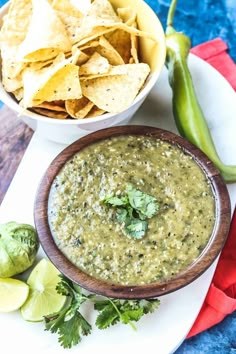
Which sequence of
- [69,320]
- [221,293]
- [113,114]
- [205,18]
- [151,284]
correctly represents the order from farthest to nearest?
[205,18] → [221,293] → [113,114] → [69,320] → [151,284]

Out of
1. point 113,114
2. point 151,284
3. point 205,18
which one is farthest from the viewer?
point 205,18

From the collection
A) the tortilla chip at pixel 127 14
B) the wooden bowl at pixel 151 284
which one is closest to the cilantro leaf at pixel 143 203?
the wooden bowl at pixel 151 284

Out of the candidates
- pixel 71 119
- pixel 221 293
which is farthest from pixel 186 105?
pixel 221 293

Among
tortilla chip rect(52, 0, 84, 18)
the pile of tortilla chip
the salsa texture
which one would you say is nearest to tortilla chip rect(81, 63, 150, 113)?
the pile of tortilla chip

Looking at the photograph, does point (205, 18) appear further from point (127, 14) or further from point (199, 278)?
point (199, 278)

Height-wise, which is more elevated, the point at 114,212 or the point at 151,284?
the point at 114,212

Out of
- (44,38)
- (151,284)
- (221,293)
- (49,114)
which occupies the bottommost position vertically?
(221,293)

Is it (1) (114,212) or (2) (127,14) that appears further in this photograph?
(2) (127,14)
